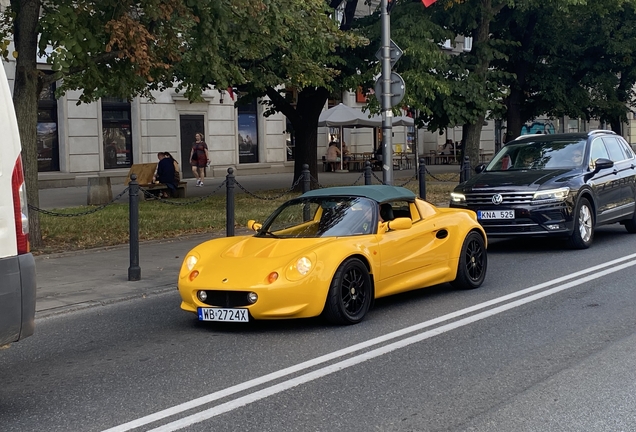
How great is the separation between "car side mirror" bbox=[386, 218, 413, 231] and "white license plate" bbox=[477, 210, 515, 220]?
4.38 metres

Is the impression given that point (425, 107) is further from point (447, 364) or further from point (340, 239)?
point (447, 364)

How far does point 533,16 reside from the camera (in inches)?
1088

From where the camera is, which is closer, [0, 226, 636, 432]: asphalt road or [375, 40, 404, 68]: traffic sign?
[0, 226, 636, 432]: asphalt road

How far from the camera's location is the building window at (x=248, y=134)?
35.6 metres

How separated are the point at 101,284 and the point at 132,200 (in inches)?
44.8

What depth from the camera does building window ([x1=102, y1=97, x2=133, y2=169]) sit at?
98.2 ft

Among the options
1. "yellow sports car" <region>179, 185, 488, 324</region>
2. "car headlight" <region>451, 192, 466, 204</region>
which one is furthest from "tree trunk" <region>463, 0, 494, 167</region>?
"yellow sports car" <region>179, 185, 488, 324</region>

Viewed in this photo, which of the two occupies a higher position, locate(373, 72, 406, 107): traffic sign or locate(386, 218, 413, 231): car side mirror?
locate(373, 72, 406, 107): traffic sign

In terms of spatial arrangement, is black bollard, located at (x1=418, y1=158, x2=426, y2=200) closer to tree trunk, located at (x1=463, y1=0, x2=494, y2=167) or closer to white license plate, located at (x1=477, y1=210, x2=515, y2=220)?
white license plate, located at (x1=477, y1=210, x2=515, y2=220)

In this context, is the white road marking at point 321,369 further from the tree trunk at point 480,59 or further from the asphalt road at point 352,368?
the tree trunk at point 480,59

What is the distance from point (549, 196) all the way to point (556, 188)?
192 millimetres

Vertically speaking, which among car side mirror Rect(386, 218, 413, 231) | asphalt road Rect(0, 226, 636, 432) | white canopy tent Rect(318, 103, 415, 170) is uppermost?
white canopy tent Rect(318, 103, 415, 170)

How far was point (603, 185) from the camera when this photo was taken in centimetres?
1322

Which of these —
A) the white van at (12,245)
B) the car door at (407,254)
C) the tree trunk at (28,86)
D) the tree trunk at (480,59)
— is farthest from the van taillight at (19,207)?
the tree trunk at (480,59)
